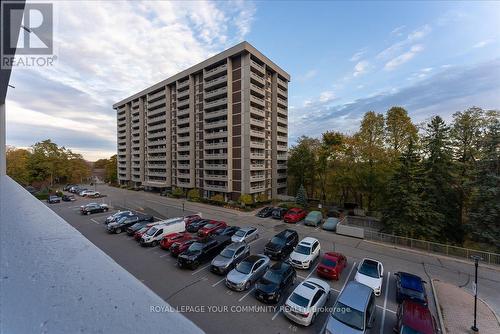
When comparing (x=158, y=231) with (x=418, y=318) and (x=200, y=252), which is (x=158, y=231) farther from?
(x=418, y=318)

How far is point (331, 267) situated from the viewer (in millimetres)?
12953

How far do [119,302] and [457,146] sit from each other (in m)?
31.6

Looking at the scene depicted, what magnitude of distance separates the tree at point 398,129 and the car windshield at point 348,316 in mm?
26009

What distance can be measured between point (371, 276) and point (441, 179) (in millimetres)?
15834

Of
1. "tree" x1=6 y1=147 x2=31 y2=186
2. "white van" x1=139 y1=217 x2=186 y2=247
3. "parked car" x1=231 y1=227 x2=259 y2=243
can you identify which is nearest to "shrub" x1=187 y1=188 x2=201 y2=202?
"white van" x1=139 y1=217 x2=186 y2=247

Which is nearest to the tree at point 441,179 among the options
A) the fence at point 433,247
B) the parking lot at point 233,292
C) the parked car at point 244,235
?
the fence at point 433,247

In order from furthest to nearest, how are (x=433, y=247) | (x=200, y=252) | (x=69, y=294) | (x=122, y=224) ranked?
(x=122, y=224)
(x=433, y=247)
(x=200, y=252)
(x=69, y=294)

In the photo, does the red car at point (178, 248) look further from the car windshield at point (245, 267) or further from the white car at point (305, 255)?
the white car at point (305, 255)

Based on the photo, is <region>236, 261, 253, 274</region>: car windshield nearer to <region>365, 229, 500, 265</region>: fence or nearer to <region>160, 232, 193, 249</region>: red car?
<region>160, 232, 193, 249</region>: red car

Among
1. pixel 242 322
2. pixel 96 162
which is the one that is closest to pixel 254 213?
pixel 242 322

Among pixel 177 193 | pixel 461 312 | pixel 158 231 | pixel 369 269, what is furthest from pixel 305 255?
pixel 177 193

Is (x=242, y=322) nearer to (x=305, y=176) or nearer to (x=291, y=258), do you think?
(x=291, y=258)

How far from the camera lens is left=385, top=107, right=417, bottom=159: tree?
28828 millimetres

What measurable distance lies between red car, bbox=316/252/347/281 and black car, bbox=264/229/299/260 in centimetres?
297
